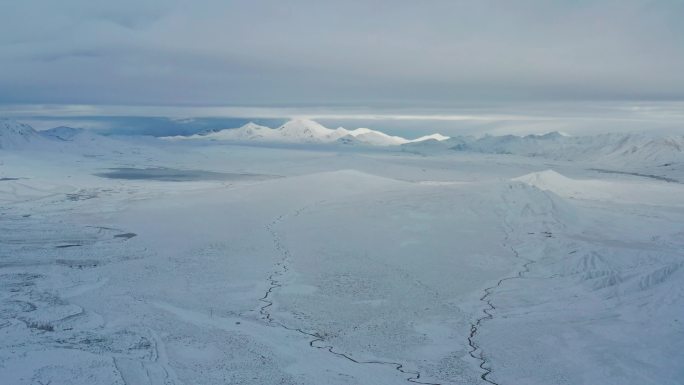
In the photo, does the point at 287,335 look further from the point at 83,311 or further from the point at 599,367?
the point at 599,367

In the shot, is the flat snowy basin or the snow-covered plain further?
the flat snowy basin

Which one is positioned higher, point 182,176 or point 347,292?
point 347,292

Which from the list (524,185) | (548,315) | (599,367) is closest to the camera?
(599,367)

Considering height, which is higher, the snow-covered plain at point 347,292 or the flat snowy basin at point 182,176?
the snow-covered plain at point 347,292

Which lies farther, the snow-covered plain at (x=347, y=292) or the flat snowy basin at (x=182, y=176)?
the flat snowy basin at (x=182, y=176)

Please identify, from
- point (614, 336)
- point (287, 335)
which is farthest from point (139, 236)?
point (614, 336)

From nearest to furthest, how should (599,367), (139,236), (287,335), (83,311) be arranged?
(599,367), (287,335), (83,311), (139,236)

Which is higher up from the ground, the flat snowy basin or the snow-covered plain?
the snow-covered plain

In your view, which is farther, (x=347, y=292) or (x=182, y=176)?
(x=182, y=176)
